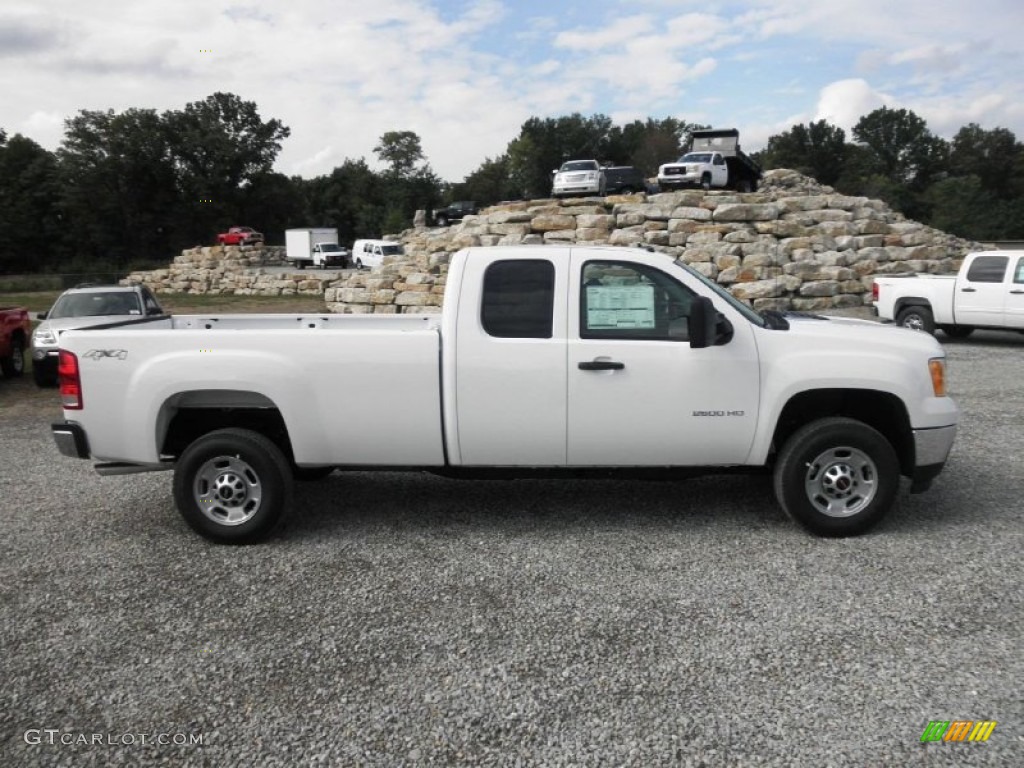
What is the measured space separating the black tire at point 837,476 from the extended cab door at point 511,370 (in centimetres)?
146

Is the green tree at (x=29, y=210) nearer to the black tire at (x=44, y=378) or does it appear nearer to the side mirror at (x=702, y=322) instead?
the black tire at (x=44, y=378)

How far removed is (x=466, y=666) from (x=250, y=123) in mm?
84485

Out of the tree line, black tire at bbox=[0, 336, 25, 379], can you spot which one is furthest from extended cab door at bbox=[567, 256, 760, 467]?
the tree line

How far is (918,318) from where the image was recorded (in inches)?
611

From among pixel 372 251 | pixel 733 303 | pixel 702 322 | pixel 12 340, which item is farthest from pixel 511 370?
pixel 372 251

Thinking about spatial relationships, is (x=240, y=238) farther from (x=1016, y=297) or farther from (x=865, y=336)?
(x=865, y=336)

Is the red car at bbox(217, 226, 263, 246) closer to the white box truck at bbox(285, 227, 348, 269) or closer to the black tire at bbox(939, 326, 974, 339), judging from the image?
the white box truck at bbox(285, 227, 348, 269)

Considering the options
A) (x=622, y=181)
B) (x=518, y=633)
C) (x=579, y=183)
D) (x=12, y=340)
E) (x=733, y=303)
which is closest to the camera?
(x=518, y=633)

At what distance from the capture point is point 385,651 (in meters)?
3.80

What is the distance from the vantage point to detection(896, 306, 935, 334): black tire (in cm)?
1527

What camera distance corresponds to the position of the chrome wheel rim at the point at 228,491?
17.1 feet

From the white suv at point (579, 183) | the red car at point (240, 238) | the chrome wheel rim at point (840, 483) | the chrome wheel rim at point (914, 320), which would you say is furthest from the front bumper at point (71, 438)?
the red car at point (240, 238)

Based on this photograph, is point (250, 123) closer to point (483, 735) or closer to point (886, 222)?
point (886, 222)

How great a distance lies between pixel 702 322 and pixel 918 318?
12666 millimetres
